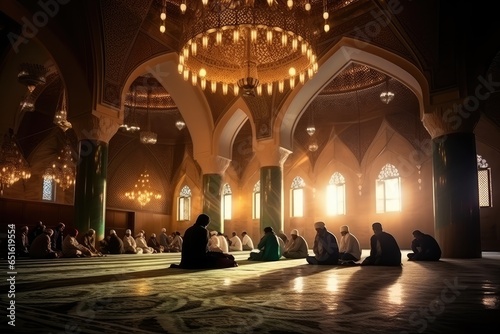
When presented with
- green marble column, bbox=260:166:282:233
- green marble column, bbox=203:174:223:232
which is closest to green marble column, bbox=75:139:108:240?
green marble column, bbox=203:174:223:232

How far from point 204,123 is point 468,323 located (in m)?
11.1

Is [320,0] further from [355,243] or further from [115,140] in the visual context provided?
[115,140]

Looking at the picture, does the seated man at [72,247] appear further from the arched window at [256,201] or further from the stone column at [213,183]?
the arched window at [256,201]

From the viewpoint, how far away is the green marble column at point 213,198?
12.7m

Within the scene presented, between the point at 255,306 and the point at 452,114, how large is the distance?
7347mm

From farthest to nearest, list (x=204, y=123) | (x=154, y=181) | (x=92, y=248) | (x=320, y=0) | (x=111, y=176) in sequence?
(x=154, y=181), (x=111, y=176), (x=204, y=123), (x=320, y=0), (x=92, y=248)

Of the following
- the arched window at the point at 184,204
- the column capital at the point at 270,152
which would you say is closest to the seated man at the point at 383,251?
the column capital at the point at 270,152

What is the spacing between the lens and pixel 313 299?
3.07 meters

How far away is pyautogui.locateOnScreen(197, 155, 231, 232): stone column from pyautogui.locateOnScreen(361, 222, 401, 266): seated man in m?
A: 6.49

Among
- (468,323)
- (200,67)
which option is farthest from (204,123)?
(468,323)

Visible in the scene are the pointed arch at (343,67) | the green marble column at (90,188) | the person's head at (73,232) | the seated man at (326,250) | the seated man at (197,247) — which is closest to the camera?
the seated man at (197,247)

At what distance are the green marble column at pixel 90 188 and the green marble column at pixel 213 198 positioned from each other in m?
4.07

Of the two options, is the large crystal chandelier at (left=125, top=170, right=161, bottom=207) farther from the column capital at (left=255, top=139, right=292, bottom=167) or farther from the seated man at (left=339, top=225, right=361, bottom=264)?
the seated man at (left=339, top=225, right=361, bottom=264)

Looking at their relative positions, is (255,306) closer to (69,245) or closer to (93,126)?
(69,245)
